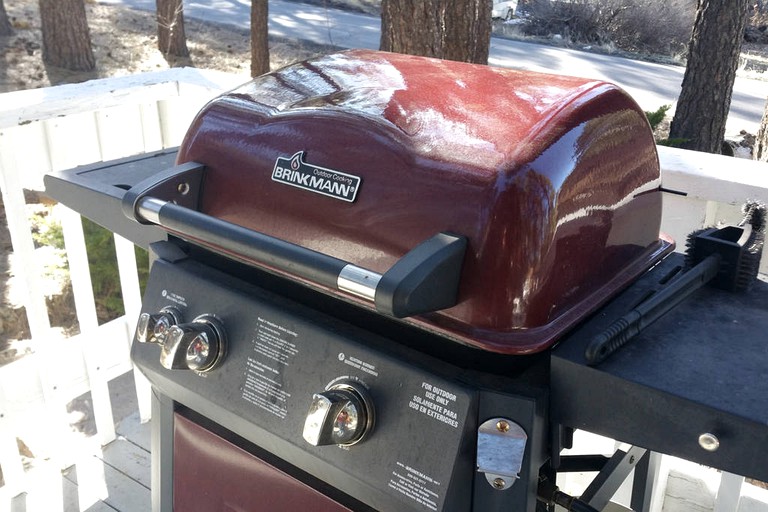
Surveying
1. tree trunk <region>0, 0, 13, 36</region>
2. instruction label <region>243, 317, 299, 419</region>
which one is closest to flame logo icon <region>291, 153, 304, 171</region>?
instruction label <region>243, 317, 299, 419</region>

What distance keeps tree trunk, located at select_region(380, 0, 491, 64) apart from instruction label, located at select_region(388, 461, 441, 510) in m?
2.17

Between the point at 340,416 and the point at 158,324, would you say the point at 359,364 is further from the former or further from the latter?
the point at 158,324

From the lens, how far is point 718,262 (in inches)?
48.3

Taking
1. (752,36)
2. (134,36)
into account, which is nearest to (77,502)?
(134,36)

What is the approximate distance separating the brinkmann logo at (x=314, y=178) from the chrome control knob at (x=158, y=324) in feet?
1.07

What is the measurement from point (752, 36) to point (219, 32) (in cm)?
1200

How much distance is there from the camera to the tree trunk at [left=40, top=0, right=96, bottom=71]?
369 inches

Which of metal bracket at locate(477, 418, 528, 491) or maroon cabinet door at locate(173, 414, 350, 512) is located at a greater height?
metal bracket at locate(477, 418, 528, 491)

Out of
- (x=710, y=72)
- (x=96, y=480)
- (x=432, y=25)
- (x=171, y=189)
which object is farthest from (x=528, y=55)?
(x=171, y=189)

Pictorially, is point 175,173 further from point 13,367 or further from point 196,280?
point 13,367

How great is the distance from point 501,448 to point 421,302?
226 millimetres

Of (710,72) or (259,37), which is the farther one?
(259,37)

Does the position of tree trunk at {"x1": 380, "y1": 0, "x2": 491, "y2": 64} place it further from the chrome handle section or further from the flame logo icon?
the chrome handle section

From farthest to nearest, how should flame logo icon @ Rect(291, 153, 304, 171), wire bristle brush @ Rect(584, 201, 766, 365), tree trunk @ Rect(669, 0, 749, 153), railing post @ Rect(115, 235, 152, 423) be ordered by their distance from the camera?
tree trunk @ Rect(669, 0, 749, 153)
railing post @ Rect(115, 235, 152, 423)
flame logo icon @ Rect(291, 153, 304, 171)
wire bristle brush @ Rect(584, 201, 766, 365)
